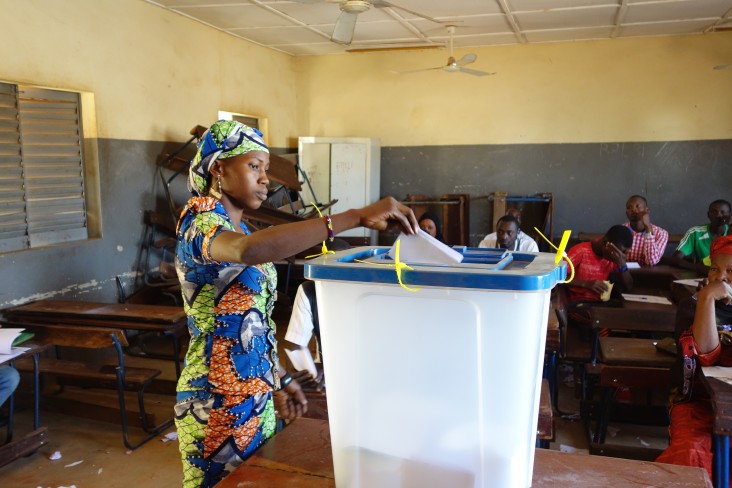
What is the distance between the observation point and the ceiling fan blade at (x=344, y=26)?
4219 millimetres

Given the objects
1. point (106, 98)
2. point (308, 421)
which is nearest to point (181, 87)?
point (106, 98)

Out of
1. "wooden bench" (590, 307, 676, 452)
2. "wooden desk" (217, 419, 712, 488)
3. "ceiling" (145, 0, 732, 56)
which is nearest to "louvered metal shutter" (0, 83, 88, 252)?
"ceiling" (145, 0, 732, 56)

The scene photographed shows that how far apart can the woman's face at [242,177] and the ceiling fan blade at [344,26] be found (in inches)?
118

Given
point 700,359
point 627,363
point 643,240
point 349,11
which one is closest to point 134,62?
point 349,11

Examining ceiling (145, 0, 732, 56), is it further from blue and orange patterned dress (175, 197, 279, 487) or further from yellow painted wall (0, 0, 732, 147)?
blue and orange patterned dress (175, 197, 279, 487)

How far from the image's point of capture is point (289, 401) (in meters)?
1.73

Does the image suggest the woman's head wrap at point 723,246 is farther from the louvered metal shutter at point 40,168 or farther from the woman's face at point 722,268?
the louvered metal shutter at point 40,168

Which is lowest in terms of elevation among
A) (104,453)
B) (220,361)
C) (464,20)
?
(104,453)

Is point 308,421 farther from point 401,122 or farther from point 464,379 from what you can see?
point 401,122

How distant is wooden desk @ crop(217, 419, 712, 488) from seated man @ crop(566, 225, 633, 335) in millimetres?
3100

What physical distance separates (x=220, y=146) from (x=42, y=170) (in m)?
3.38

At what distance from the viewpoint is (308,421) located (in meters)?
1.46

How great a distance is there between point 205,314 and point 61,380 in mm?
3419

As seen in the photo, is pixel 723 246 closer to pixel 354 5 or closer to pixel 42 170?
pixel 354 5
